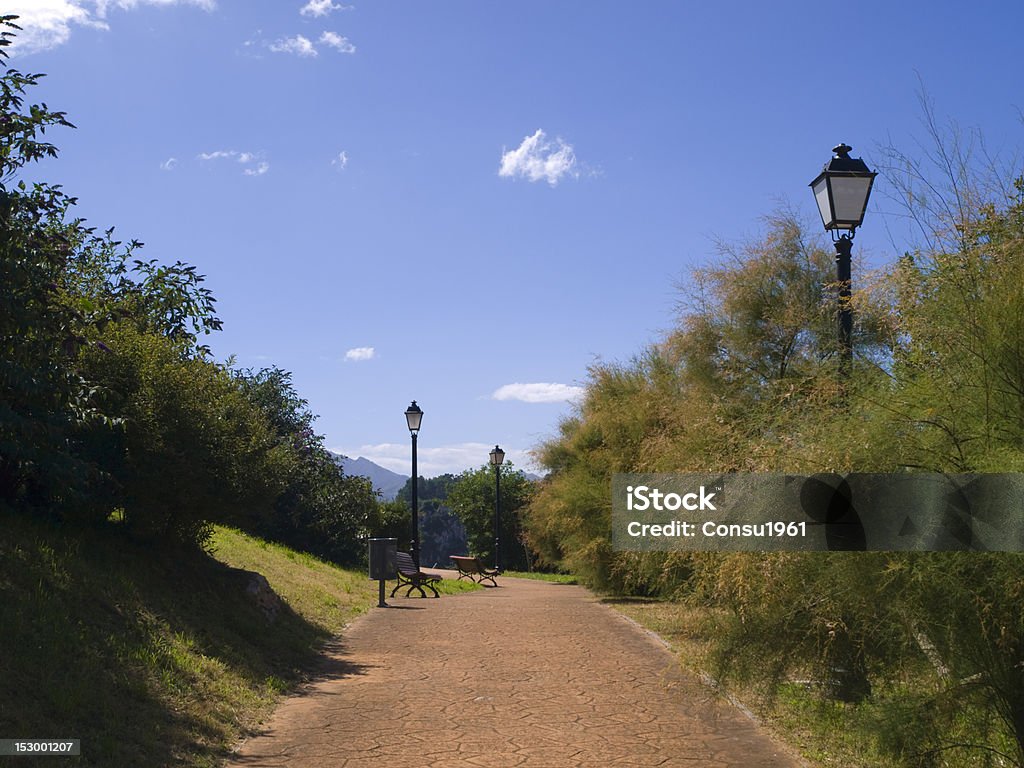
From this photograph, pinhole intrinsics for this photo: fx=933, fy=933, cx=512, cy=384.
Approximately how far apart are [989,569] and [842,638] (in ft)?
4.27

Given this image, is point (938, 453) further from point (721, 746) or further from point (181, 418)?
point (181, 418)

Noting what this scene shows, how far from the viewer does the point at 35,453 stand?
9031mm

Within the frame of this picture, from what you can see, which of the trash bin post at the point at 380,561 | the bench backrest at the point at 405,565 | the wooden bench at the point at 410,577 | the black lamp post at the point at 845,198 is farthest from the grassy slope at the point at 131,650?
the bench backrest at the point at 405,565

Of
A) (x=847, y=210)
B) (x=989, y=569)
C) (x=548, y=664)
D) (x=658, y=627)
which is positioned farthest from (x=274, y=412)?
(x=989, y=569)

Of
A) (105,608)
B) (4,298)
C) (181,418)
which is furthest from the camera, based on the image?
(181,418)

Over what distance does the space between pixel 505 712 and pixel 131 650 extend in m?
3.31

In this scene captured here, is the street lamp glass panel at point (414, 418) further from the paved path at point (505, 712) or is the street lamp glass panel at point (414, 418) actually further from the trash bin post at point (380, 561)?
the paved path at point (505, 712)

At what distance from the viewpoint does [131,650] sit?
8.13 metres

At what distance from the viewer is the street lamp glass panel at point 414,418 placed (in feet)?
76.7

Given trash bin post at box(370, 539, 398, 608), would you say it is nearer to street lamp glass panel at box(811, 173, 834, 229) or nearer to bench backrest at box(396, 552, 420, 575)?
bench backrest at box(396, 552, 420, 575)

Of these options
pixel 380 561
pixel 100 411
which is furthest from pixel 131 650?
pixel 380 561

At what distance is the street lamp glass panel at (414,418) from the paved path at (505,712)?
10.3 metres

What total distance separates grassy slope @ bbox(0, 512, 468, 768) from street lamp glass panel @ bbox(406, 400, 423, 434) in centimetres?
1051

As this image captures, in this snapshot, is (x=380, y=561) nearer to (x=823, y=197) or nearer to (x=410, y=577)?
(x=410, y=577)
